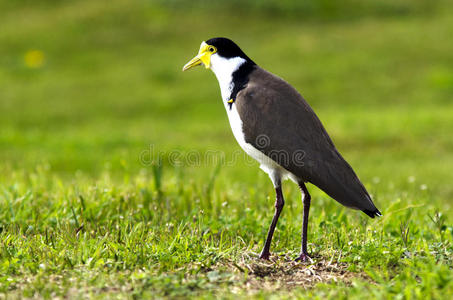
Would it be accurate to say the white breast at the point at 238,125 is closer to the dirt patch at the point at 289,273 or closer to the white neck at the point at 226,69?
the white neck at the point at 226,69

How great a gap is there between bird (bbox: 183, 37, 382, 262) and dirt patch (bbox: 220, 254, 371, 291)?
0.13m

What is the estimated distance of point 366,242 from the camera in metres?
5.03

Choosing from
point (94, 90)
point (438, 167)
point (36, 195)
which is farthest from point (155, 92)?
point (36, 195)

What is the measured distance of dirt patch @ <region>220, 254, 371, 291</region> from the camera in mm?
4246

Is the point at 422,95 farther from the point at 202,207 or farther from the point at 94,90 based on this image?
the point at 202,207

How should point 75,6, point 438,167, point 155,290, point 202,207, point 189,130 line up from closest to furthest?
point 155,290, point 202,207, point 438,167, point 189,130, point 75,6

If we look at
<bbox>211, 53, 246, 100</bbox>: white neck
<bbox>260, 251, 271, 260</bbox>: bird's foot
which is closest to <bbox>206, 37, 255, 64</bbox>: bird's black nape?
<bbox>211, 53, 246, 100</bbox>: white neck

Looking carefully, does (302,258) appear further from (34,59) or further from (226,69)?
(34,59)

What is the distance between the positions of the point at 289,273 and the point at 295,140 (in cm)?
110

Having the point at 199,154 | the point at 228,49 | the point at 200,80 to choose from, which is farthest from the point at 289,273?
the point at 200,80

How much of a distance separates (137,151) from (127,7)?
13.7 meters

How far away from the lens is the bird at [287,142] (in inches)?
186

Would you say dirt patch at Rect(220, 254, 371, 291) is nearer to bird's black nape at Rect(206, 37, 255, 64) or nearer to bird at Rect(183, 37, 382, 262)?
bird at Rect(183, 37, 382, 262)

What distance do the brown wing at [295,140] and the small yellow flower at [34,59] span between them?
55.9 ft
